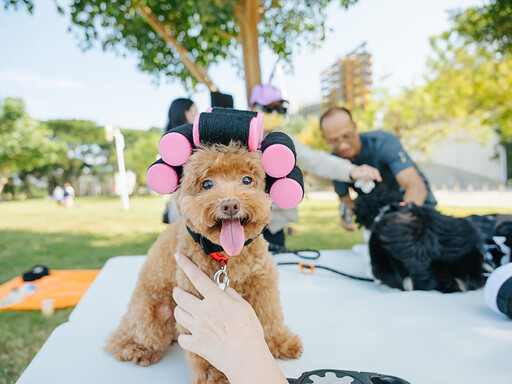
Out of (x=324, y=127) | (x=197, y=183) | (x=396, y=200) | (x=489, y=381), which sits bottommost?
(x=489, y=381)

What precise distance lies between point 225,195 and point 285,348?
0.76 meters

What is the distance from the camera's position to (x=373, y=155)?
3.56 m

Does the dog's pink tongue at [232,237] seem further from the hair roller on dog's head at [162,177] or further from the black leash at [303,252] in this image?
the black leash at [303,252]

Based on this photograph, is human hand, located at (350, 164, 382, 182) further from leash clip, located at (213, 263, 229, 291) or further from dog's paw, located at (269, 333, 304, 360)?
leash clip, located at (213, 263, 229, 291)

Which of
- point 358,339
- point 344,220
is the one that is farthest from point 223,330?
point 344,220

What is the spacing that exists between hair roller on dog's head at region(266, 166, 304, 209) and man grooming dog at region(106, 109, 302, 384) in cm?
2

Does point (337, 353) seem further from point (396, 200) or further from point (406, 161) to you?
point (406, 161)

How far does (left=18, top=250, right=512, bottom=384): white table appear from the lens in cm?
129

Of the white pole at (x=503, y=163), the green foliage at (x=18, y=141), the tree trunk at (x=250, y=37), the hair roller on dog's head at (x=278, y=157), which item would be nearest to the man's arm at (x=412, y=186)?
the hair roller on dog's head at (x=278, y=157)

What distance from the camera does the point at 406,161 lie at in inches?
132

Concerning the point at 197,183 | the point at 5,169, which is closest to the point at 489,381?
the point at 197,183

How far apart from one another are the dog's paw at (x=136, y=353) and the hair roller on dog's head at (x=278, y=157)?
3.03ft

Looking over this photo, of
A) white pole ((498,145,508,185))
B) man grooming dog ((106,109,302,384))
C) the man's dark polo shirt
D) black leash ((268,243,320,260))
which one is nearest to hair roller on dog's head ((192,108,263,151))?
man grooming dog ((106,109,302,384))

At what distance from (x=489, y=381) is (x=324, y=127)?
9.07 feet
